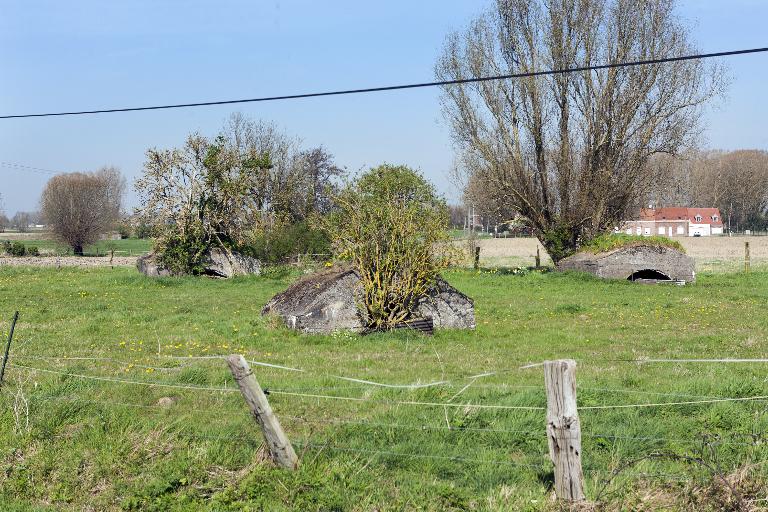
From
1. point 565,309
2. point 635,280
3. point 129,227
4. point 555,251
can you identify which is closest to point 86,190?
point 129,227

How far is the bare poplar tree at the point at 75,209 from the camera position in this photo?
193ft

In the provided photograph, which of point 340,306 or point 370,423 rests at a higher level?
point 340,306

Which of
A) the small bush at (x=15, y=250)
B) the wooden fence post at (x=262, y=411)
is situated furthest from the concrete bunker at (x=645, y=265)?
the small bush at (x=15, y=250)

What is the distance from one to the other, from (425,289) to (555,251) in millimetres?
18935

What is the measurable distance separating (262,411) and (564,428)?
7.46ft

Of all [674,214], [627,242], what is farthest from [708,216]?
[627,242]

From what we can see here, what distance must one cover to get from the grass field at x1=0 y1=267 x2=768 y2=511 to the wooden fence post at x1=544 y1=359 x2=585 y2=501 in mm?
314

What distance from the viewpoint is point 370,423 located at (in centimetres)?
734

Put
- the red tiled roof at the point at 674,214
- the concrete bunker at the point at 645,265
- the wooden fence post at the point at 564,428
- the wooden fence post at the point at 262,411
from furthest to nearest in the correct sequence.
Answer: the red tiled roof at the point at 674,214 → the concrete bunker at the point at 645,265 → the wooden fence post at the point at 262,411 → the wooden fence post at the point at 564,428

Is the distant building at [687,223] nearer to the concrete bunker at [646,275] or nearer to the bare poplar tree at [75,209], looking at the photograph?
the bare poplar tree at [75,209]

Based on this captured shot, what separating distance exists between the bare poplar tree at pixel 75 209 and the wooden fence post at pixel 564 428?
2293 inches

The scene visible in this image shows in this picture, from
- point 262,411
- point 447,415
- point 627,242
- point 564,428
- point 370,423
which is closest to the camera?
point 564,428

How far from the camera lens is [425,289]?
14.2m

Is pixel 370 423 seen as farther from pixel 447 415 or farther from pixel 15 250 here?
pixel 15 250
